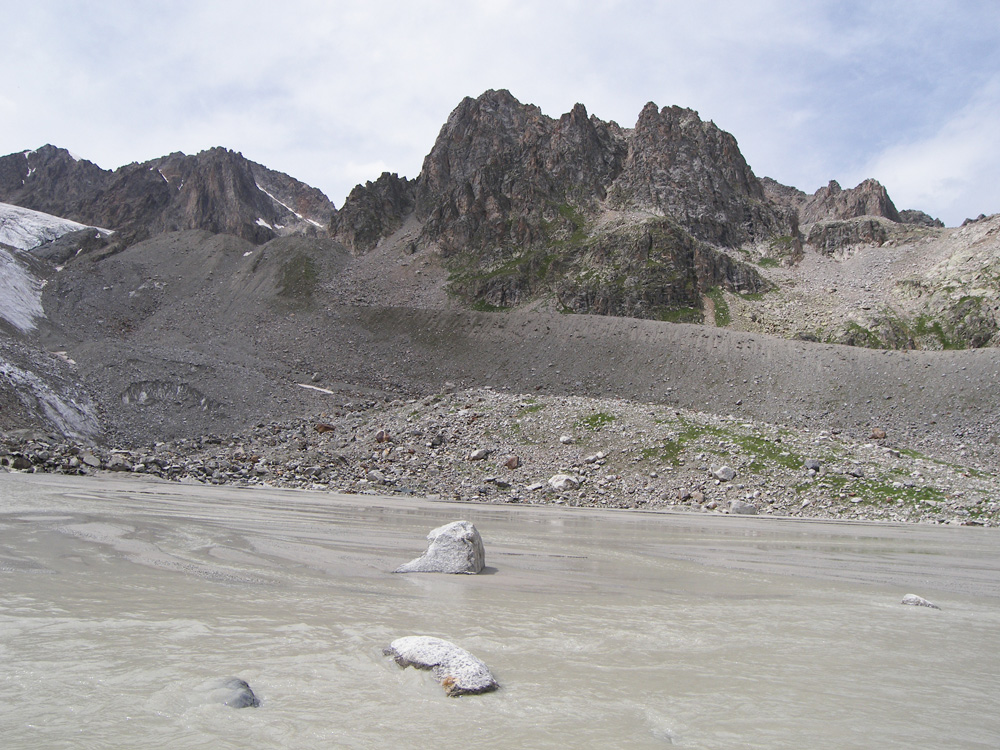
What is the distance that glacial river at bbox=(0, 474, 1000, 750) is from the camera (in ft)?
11.2

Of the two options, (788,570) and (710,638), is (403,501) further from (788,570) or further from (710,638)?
(710,638)

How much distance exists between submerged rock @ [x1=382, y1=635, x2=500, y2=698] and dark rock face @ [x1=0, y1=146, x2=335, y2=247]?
175m

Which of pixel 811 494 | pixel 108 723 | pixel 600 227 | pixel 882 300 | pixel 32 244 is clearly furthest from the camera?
pixel 32 244

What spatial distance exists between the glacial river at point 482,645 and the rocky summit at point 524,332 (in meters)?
18.4

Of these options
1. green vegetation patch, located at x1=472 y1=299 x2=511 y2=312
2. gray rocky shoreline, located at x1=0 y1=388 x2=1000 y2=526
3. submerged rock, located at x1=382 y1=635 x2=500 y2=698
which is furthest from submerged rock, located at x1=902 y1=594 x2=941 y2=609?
green vegetation patch, located at x1=472 y1=299 x2=511 y2=312

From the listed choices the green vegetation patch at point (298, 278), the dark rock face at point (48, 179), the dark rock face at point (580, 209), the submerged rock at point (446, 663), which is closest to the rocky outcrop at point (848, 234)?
the dark rock face at point (580, 209)

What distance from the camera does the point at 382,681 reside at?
4137 mm

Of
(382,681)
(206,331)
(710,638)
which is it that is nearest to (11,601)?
(382,681)

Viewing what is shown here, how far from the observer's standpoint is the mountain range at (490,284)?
5669 cm

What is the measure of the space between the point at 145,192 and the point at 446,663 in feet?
673

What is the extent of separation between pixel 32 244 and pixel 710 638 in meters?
174

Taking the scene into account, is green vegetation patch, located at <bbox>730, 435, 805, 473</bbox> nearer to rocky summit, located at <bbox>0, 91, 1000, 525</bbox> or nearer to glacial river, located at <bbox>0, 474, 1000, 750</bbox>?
rocky summit, located at <bbox>0, 91, 1000, 525</bbox>

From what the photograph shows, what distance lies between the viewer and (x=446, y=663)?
428 cm

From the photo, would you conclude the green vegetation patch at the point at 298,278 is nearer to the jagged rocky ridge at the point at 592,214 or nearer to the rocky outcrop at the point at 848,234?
the jagged rocky ridge at the point at 592,214
